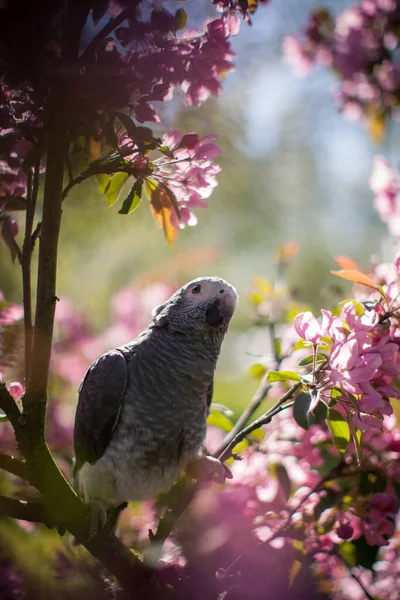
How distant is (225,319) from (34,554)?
1.43ft

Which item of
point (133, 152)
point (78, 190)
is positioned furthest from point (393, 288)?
point (78, 190)

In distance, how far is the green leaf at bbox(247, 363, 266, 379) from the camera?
83 cm

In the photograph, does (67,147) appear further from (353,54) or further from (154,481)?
(353,54)

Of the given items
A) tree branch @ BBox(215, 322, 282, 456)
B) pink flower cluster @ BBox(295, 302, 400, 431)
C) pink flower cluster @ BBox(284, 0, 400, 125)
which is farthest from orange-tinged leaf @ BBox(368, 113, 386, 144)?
pink flower cluster @ BBox(295, 302, 400, 431)

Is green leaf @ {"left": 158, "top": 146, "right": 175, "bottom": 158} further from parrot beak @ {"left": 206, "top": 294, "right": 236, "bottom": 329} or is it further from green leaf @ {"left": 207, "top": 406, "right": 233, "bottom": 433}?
green leaf @ {"left": 207, "top": 406, "right": 233, "bottom": 433}

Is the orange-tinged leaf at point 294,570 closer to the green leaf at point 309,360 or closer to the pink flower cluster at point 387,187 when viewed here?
the green leaf at point 309,360

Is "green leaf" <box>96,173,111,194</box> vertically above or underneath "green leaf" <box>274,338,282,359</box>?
above

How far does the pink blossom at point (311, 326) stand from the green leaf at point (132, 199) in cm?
21

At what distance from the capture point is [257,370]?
85 centimetres

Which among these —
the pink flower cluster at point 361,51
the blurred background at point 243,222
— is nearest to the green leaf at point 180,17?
the blurred background at point 243,222

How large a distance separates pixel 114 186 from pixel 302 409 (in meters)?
0.32

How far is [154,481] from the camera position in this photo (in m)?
0.72

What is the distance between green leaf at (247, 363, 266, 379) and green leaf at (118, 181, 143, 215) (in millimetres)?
394

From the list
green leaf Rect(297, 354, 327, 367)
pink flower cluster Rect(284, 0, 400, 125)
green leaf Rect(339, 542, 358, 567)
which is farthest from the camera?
pink flower cluster Rect(284, 0, 400, 125)
